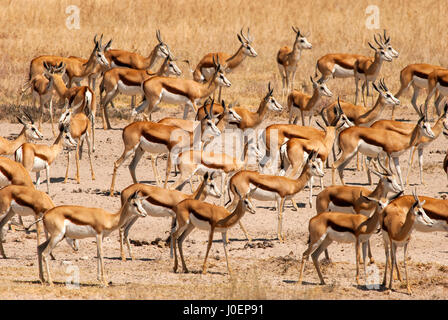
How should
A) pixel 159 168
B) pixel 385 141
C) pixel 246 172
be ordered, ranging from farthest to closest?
pixel 159 168 < pixel 385 141 < pixel 246 172

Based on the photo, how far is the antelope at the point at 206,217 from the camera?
1175 cm

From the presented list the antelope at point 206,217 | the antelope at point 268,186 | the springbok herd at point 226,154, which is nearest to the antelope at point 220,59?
the springbok herd at point 226,154

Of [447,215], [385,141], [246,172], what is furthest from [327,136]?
[447,215]

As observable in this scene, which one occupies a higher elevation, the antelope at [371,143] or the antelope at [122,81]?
the antelope at [122,81]

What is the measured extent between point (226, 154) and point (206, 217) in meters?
4.34

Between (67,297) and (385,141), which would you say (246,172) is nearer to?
A: (385,141)

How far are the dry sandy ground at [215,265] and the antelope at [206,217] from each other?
0.45 metres

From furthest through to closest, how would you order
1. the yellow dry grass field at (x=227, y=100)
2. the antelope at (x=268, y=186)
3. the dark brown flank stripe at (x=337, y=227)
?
the antelope at (x=268, y=186) → the dark brown flank stripe at (x=337, y=227) → the yellow dry grass field at (x=227, y=100)

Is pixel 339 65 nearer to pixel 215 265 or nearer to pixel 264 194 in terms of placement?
pixel 264 194

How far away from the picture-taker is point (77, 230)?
1099 centimetres

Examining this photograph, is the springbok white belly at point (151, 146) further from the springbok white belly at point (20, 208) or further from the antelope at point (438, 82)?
the antelope at point (438, 82)

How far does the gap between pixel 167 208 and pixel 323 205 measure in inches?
88.9

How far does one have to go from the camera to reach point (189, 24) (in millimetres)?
30469

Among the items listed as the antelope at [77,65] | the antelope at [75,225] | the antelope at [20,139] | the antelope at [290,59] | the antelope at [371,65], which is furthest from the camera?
the antelope at [290,59]
